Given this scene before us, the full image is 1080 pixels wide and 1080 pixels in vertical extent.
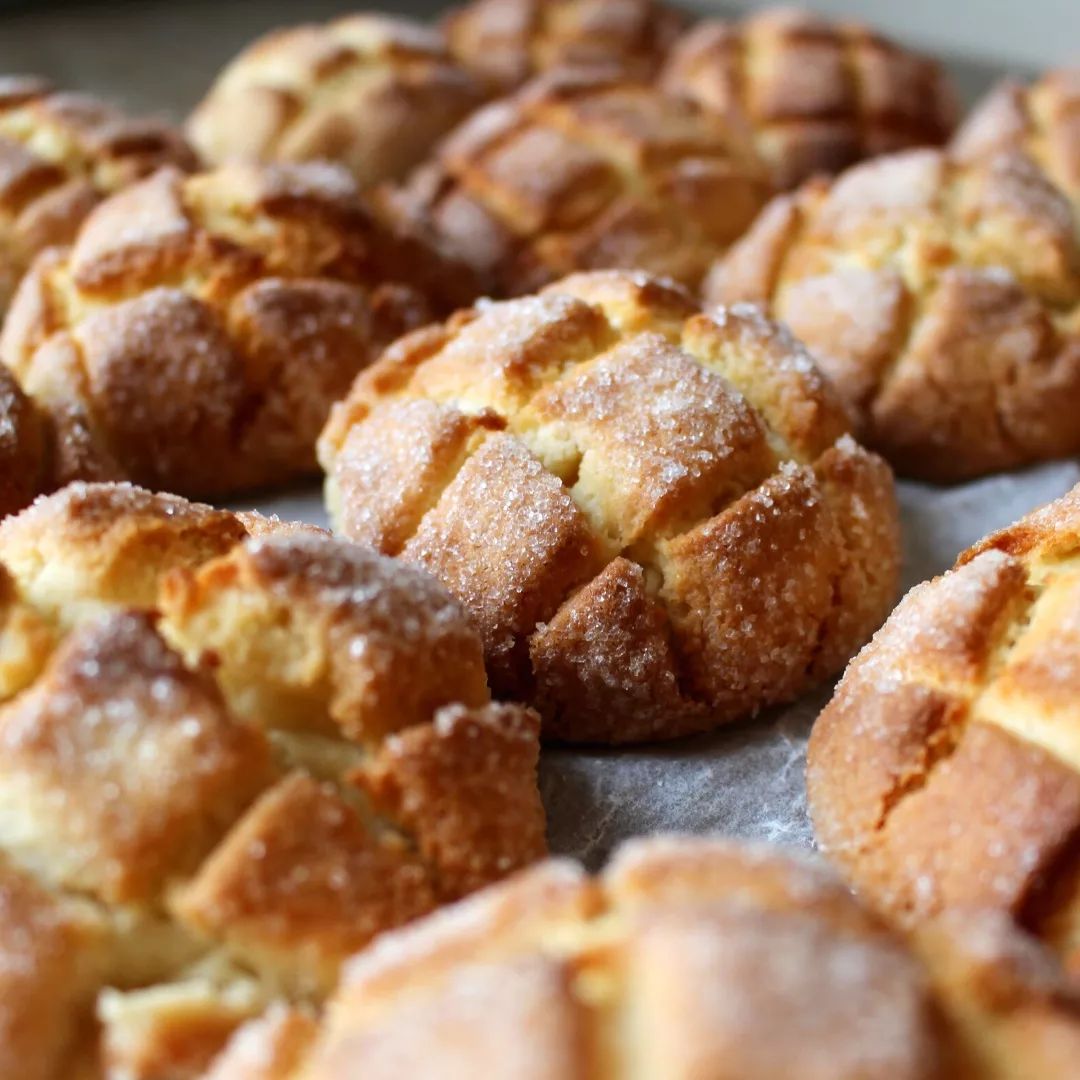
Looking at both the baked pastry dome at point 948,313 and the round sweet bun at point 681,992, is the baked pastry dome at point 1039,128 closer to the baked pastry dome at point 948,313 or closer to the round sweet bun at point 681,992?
the baked pastry dome at point 948,313

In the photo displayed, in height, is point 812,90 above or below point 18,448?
above

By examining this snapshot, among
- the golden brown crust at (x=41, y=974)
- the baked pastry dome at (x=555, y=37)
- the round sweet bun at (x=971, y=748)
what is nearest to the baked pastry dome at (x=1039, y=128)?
the baked pastry dome at (x=555, y=37)

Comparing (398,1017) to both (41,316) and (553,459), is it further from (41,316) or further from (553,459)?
(41,316)

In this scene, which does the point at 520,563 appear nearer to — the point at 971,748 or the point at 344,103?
the point at 971,748

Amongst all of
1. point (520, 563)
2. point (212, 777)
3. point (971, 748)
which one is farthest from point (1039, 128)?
point (212, 777)

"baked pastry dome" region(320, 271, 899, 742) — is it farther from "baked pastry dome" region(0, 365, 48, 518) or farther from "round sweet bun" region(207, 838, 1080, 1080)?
"round sweet bun" region(207, 838, 1080, 1080)

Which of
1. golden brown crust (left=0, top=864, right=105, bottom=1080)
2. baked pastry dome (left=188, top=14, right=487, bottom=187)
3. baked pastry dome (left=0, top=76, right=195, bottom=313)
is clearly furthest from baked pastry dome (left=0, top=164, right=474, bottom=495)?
golden brown crust (left=0, top=864, right=105, bottom=1080)
